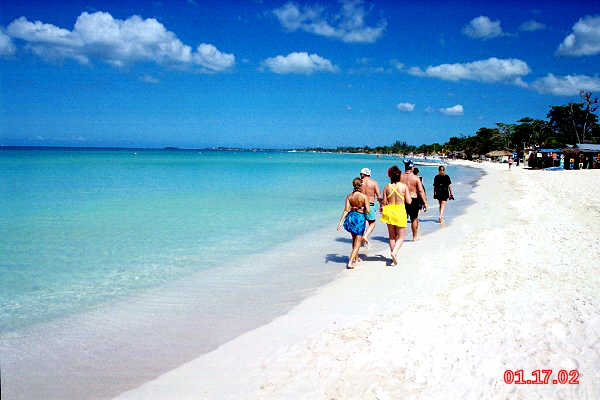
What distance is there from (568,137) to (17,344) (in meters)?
107

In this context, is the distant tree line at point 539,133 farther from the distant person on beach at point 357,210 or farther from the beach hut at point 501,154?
the distant person on beach at point 357,210

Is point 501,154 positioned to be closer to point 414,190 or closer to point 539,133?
point 539,133

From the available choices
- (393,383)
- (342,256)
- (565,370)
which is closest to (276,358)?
(393,383)

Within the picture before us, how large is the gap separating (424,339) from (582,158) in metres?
47.6

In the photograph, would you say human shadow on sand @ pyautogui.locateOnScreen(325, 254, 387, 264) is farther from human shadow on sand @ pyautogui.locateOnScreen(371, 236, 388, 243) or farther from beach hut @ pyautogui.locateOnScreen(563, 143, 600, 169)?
beach hut @ pyautogui.locateOnScreen(563, 143, 600, 169)

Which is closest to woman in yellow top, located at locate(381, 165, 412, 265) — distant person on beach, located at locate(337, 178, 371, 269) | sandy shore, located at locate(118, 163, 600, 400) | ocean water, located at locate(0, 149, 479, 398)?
distant person on beach, located at locate(337, 178, 371, 269)

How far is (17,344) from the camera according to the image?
4.43 meters

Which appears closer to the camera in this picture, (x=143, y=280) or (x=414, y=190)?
(x=143, y=280)

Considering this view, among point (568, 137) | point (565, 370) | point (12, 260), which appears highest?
point (568, 137)

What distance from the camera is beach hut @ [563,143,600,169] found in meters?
39.8

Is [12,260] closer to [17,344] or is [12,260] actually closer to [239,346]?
[17,344]
